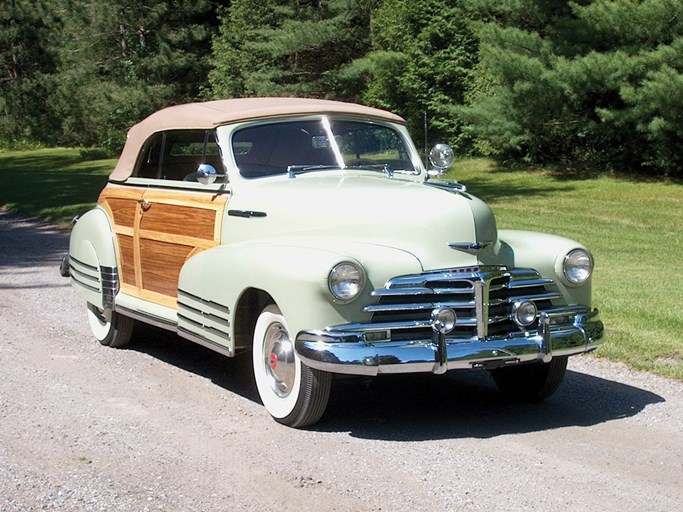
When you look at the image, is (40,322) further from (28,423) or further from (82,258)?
(28,423)

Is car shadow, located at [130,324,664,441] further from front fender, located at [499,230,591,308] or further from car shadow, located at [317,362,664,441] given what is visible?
front fender, located at [499,230,591,308]

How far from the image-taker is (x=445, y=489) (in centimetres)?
491

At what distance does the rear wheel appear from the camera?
8250 mm

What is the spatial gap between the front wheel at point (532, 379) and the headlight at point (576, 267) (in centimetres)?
51

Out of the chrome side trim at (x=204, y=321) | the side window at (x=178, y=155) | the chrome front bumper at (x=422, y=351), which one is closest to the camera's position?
the chrome front bumper at (x=422, y=351)

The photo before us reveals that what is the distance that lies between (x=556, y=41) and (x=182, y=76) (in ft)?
76.7

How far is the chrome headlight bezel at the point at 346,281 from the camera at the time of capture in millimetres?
5621

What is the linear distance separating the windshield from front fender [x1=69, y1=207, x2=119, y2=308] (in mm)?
1665

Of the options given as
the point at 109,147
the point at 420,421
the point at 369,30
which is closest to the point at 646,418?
the point at 420,421

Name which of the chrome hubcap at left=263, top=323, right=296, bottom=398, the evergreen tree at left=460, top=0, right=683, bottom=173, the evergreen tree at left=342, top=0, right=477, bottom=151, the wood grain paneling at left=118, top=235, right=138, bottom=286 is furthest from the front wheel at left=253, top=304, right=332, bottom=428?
the evergreen tree at left=342, top=0, right=477, bottom=151

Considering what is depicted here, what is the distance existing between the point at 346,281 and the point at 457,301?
66 cm

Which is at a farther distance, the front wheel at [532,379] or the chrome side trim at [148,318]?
the chrome side trim at [148,318]

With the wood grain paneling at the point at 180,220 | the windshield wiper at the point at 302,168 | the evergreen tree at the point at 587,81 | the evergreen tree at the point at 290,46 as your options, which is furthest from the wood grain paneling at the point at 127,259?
the evergreen tree at the point at 290,46

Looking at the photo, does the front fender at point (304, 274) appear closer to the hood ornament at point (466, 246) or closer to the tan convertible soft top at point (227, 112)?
the hood ornament at point (466, 246)
